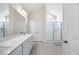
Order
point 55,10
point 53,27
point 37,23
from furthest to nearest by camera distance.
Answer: point 53,27, point 55,10, point 37,23

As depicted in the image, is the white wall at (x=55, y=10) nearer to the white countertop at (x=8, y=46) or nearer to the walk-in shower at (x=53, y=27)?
the walk-in shower at (x=53, y=27)

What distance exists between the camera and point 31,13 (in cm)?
590

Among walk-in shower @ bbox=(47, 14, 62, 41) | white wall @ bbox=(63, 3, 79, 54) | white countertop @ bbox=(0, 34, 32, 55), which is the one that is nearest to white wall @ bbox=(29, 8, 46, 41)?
walk-in shower @ bbox=(47, 14, 62, 41)

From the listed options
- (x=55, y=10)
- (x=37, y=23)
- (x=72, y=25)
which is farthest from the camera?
(x=55, y=10)

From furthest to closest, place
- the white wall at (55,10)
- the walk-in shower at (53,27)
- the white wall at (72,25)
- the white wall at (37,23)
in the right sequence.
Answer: the walk-in shower at (53,27)
the white wall at (55,10)
the white wall at (37,23)
the white wall at (72,25)

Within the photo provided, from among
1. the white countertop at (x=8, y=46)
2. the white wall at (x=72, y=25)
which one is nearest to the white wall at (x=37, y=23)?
the white countertop at (x=8, y=46)

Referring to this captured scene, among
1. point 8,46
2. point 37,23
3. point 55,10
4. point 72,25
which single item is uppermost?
point 55,10

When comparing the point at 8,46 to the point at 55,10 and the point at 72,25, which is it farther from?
the point at 55,10

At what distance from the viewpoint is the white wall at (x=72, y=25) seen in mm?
1509

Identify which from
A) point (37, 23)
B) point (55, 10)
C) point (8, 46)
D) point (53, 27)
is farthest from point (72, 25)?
point (53, 27)

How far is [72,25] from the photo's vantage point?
1648mm

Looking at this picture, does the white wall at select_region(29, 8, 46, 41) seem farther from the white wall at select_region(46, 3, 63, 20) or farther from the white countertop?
the white countertop
